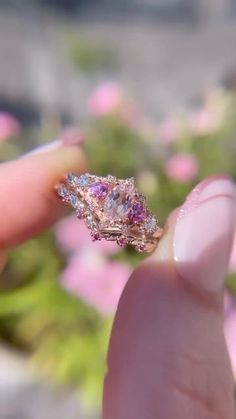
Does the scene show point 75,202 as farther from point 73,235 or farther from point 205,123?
point 205,123

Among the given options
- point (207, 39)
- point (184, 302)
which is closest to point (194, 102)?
point (207, 39)

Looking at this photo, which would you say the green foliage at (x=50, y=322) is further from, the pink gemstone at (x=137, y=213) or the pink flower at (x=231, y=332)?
the pink gemstone at (x=137, y=213)

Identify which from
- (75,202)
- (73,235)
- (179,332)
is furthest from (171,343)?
(73,235)

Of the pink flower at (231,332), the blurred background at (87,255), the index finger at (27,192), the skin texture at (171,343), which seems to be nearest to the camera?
the skin texture at (171,343)

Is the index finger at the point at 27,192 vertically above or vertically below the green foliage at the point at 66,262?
below

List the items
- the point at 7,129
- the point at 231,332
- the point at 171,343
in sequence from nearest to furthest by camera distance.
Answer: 1. the point at 171,343
2. the point at 231,332
3. the point at 7,129

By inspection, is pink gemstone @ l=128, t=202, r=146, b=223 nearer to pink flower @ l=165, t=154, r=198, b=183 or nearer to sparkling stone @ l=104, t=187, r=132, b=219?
sparkling stone @ l=104, t=187, r=132, b=219

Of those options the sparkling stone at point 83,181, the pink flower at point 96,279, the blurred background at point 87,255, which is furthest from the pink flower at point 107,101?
the sparkling stone at point 83,181
